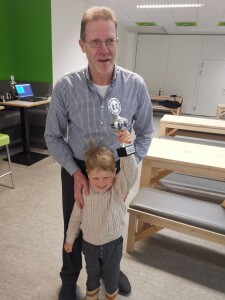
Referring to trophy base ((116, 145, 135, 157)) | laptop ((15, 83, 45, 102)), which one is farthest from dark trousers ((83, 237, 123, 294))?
laptop ((15, 83, 45, 102))

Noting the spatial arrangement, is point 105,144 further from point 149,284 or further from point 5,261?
point 5,261

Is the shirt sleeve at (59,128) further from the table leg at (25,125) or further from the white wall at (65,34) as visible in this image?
the white wall at (65,34)

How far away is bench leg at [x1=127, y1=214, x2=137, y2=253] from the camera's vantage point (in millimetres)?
1720

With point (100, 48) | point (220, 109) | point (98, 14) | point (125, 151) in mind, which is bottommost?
point (220, 109)

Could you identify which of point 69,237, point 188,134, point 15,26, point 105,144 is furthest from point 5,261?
point 15,26

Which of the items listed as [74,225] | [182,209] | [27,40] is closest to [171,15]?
[27,40]

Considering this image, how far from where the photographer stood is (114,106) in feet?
3.56

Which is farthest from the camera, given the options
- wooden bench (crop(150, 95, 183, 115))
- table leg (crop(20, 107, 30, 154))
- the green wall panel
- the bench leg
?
wooden bench (crop(150, 95, 183, 115))

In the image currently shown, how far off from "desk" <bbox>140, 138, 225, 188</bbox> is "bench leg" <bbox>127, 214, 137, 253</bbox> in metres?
0.35

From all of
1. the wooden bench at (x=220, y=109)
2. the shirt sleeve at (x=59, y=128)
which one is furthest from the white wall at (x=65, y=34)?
the shirt sleeve at (x=59, y=128)

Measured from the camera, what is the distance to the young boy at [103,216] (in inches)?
41.3

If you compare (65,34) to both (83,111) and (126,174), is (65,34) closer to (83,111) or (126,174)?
(83,111)

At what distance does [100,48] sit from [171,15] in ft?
19.2

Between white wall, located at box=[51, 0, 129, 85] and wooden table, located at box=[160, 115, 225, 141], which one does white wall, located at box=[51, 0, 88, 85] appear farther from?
wooden table, located at box=[160, 115, 225, 141]
